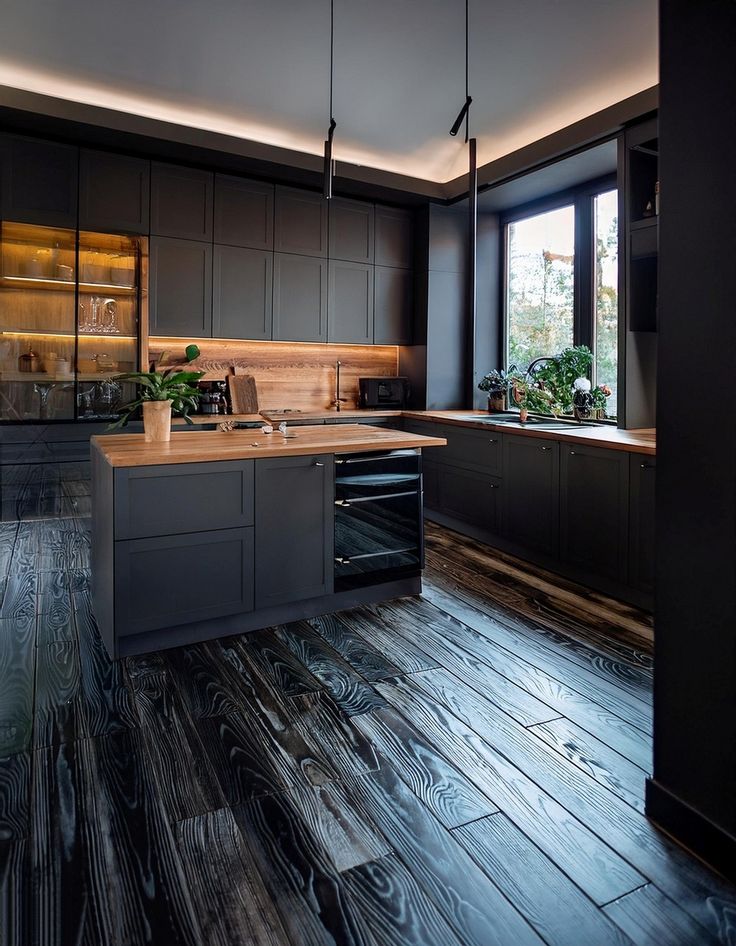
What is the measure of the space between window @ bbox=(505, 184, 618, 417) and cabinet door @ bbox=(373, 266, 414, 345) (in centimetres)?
92

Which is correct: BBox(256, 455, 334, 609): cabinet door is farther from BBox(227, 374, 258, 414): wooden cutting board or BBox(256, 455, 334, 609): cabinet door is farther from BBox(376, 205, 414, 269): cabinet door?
BBox(376, 205, 414, 269): cabinet door

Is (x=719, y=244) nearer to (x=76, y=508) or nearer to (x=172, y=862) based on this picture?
(x=172, y=862)

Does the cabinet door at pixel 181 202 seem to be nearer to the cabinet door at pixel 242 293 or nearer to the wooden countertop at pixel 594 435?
the cabinet door at pixel 242 293

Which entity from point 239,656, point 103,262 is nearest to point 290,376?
point 103,262

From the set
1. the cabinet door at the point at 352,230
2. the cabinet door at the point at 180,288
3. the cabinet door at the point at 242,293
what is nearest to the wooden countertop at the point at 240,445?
the cabinet door at the point at 180,288

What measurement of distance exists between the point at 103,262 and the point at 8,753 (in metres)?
3.75

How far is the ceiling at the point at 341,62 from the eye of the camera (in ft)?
10.8

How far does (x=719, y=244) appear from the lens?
4.98 feet

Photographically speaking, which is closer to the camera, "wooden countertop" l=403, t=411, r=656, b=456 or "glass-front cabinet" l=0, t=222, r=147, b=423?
"wooden countertop" l=403, t=411, r=656, b=456

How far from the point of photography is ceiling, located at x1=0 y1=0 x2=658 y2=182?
330 cm

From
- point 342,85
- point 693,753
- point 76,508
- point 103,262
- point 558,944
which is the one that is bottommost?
point 558,944

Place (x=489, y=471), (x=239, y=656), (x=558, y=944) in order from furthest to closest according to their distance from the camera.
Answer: (x=489, y=471) → (x=239, y=656) → (x=558, y=944)

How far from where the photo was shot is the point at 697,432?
159cm

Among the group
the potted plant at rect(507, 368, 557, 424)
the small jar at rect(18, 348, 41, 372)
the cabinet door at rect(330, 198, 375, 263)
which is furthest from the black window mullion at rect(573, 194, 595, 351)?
the small jar at rect(18, 348, 41, 372)
